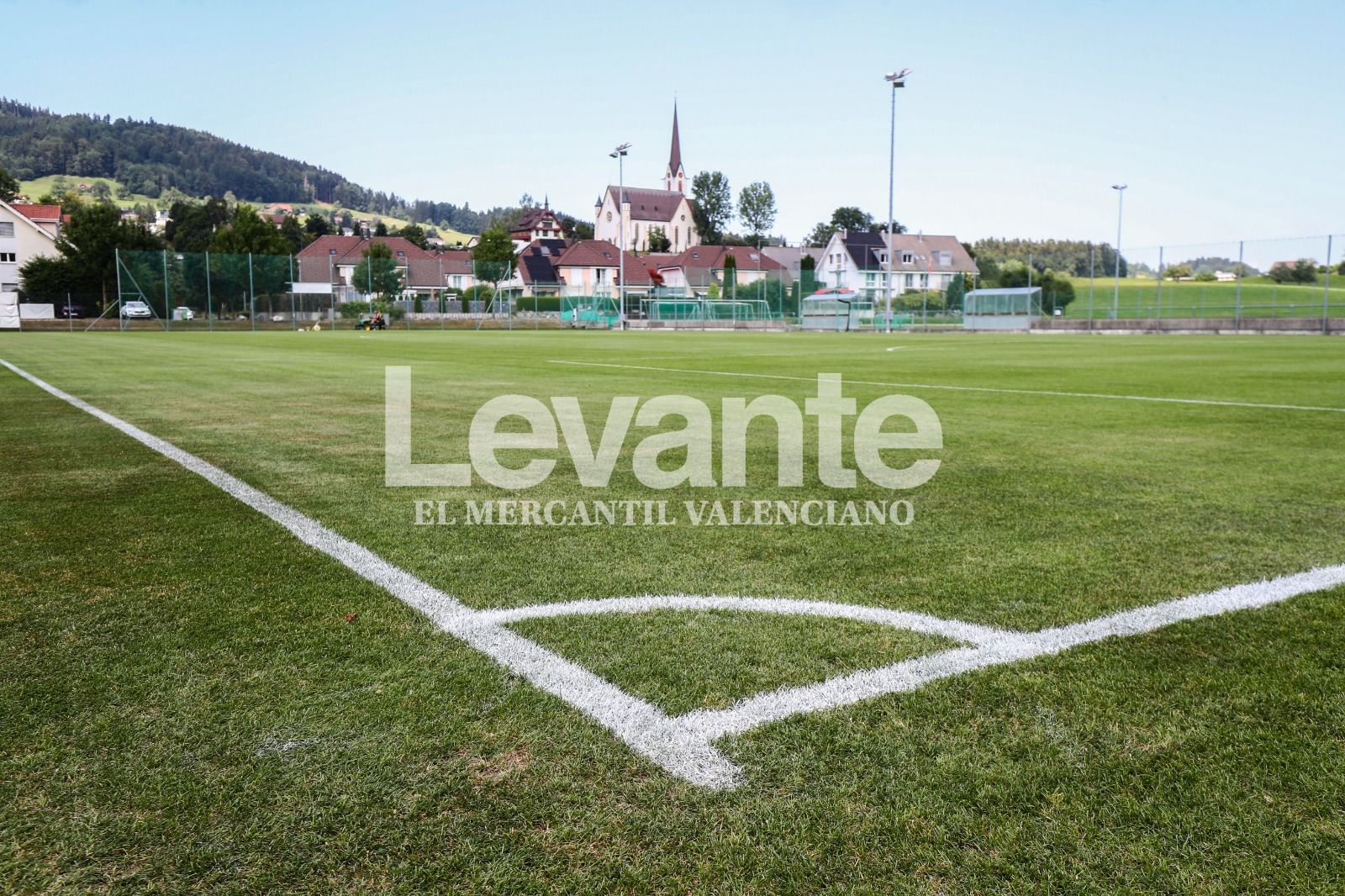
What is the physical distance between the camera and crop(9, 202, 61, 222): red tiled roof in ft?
251

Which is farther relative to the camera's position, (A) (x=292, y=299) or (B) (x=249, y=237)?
(B) (x=249, y=237)

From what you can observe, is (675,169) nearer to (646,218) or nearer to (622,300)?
(646,218)

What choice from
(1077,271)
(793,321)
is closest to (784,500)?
(1077,271)

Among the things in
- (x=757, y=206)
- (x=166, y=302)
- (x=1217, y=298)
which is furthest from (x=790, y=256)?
(x=166, y=302)

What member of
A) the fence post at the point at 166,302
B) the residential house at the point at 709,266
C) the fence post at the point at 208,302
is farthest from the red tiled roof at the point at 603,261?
the fence post at the point at 166,302

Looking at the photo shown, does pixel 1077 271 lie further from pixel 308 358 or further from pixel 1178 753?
pixel 1178 753

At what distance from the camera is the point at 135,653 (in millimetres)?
2395

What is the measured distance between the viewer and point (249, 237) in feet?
223

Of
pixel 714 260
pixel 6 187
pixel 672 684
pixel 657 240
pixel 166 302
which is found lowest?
pixel 672 684

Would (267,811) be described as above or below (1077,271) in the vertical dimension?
below

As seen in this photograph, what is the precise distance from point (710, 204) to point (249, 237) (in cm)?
7523

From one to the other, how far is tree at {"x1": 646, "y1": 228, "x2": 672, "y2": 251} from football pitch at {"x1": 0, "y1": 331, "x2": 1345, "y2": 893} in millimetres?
116298

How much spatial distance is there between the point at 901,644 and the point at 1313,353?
20.6 meters

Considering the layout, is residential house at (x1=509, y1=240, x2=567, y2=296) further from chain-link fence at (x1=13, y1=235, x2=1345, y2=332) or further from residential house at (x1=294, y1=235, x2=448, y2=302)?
chain-link fence at (x1=13, y1=235, x2=1345, y2=332)
